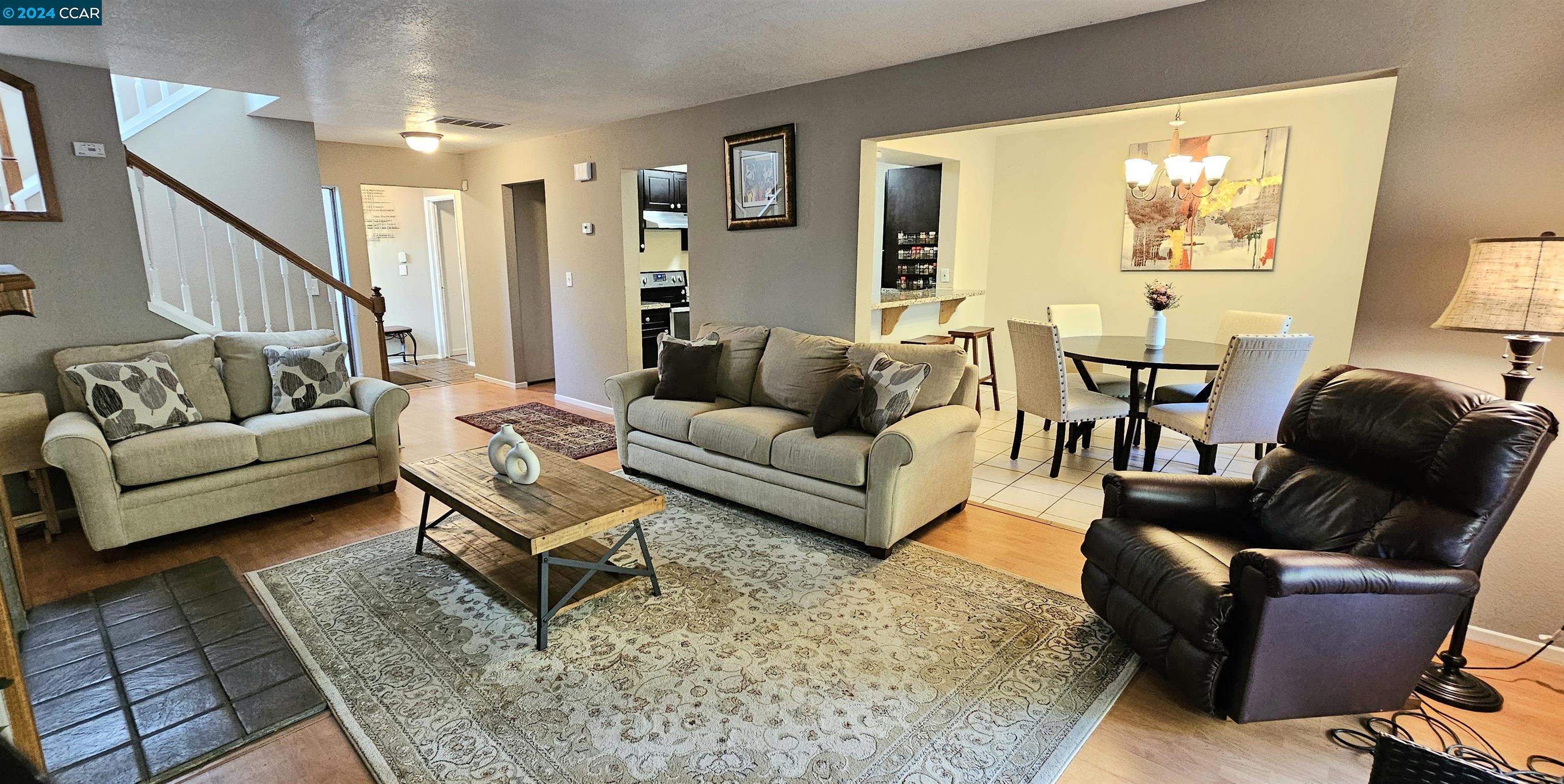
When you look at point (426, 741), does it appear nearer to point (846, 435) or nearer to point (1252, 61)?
point (846, 435)

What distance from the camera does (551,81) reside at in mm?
4012

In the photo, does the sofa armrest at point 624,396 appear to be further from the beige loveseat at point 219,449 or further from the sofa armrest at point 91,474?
the sofa armrest at point 91,474

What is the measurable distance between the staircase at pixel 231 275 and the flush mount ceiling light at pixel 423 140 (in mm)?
1212

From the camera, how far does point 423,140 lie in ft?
17.6

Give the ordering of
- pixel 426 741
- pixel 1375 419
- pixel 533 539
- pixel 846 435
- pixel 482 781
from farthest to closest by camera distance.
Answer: pixel 846 435 → pixel 533 539 → pixel 1375 419 → pixel 426 741 → pixel 482 781

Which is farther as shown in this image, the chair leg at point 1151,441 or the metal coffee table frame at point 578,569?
the chair leg at point 1151,441

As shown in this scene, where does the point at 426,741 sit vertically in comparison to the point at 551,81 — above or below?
below

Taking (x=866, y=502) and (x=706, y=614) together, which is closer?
(x=706, y=614)

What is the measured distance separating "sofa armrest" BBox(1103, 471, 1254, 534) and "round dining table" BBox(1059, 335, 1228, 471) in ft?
4.68

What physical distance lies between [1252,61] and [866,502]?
2.36 meters

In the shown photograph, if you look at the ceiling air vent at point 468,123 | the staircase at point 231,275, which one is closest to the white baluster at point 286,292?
the staircase at point 231,275

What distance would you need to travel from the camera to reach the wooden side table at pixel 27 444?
324cm

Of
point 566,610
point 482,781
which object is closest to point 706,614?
point 566,610

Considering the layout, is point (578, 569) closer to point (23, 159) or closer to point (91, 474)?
point (91, 474)
